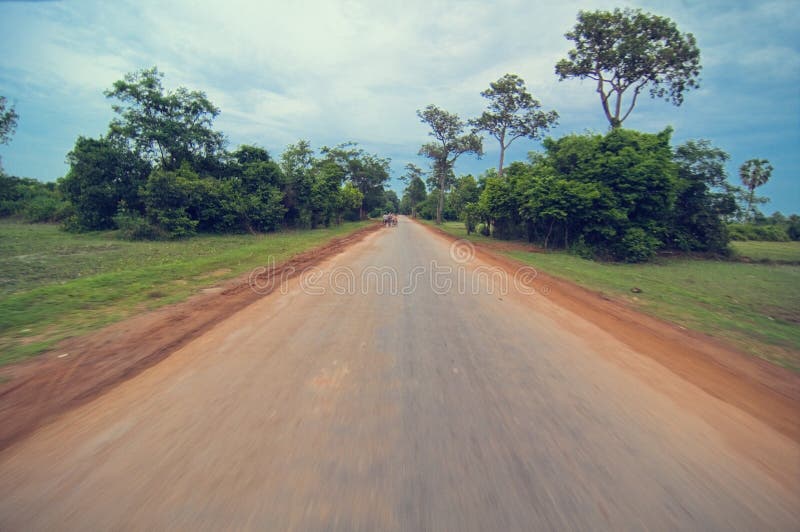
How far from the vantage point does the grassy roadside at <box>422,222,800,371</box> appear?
5.35 meters

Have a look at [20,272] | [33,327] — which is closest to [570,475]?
[33,327]

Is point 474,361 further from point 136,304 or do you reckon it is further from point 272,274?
point 272,274

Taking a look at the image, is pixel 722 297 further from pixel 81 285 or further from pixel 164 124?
pixel 164 124

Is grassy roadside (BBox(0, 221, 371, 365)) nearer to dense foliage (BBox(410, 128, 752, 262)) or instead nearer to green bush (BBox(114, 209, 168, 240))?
green bush (BBox(114, 209, 168, 240))

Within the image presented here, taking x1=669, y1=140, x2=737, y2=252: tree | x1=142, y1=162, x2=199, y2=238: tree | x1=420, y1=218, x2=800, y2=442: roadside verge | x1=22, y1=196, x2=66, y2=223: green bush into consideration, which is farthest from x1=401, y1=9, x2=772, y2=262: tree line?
x1=22, y1=196, x2=66, y2=223: green bush

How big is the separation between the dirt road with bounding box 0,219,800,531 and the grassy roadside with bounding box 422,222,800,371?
97.7 inches

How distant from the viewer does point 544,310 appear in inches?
251

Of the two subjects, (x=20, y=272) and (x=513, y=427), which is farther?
(x=20, y=272)

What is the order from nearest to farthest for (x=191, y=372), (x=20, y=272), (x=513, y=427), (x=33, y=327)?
1. (x=513, y=427)
2. (x=191, y=372)
3. (x=33, y=327)
4. (x=20, y=272)

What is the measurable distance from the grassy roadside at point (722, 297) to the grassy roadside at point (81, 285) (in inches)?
357

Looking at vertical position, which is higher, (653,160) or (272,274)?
(653,160)

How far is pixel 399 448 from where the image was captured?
7.91ft

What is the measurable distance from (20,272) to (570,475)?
11.9 m

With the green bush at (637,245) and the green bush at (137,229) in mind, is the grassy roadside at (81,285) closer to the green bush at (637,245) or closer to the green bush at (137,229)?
the green bush at (137,229)
